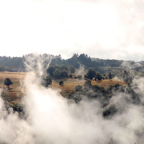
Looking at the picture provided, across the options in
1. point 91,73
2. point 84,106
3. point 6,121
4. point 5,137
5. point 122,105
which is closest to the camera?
point 5,137

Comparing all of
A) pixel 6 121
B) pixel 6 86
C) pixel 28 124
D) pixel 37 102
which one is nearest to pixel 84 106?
pixel 37 102

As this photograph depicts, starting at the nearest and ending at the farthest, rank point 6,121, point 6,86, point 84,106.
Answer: point 6,121
point 84,106
point 6,86

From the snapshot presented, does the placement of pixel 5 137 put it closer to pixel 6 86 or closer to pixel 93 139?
pixel 93 139

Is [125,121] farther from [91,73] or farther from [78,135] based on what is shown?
[91,73]

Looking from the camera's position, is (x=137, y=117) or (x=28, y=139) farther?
(x=137, y=117)

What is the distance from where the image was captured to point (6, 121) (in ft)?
60.1

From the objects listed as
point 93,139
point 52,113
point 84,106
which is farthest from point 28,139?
point 84,106

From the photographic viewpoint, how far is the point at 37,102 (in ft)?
82.3

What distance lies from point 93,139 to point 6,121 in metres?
11.4

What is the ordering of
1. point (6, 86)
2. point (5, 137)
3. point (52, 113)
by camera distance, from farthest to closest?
1. point (6, 86)
2. point (52, 113)
3. point (5, 137)

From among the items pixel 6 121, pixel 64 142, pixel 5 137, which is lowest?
pixel 64 142

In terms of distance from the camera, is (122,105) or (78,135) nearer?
(78,135)

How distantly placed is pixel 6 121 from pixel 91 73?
84.2 meters

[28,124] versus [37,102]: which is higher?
[37,102]
